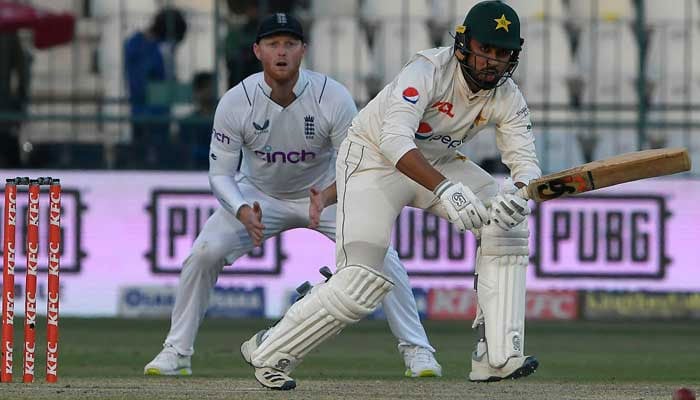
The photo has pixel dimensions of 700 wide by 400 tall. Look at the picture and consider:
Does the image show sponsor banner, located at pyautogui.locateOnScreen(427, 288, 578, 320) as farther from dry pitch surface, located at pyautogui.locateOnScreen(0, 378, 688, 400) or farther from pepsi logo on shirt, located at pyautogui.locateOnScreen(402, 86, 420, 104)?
pepsi logo on shirt, located at pyautogui.locateOnScreen(402, 86, 420, 104)

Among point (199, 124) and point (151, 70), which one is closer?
point (199, 124)

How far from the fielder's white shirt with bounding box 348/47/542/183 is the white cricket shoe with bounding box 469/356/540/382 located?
77cm

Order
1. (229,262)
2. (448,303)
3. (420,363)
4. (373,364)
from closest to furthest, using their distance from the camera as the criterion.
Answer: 1. (420,363)
2. (229,262)
3. (373,364)
4. (448,303)

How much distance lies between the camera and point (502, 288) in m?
6.79

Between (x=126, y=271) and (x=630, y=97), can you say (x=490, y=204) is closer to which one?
(x=126, y=271)

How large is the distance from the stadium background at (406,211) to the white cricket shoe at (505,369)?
167 inches

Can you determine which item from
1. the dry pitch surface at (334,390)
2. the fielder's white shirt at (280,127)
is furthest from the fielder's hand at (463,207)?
the fielder's white shirt at (280,127)

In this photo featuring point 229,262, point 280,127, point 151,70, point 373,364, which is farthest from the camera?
point 151,70

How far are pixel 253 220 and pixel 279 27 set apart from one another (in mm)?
972

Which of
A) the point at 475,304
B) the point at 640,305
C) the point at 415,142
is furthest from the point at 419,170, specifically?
the point at 640,305

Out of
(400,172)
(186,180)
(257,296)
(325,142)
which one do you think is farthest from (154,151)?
(400,172)

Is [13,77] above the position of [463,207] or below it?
above

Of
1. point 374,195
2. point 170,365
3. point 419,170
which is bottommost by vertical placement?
point 170,365

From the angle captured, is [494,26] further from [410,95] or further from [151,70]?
[151,70]
